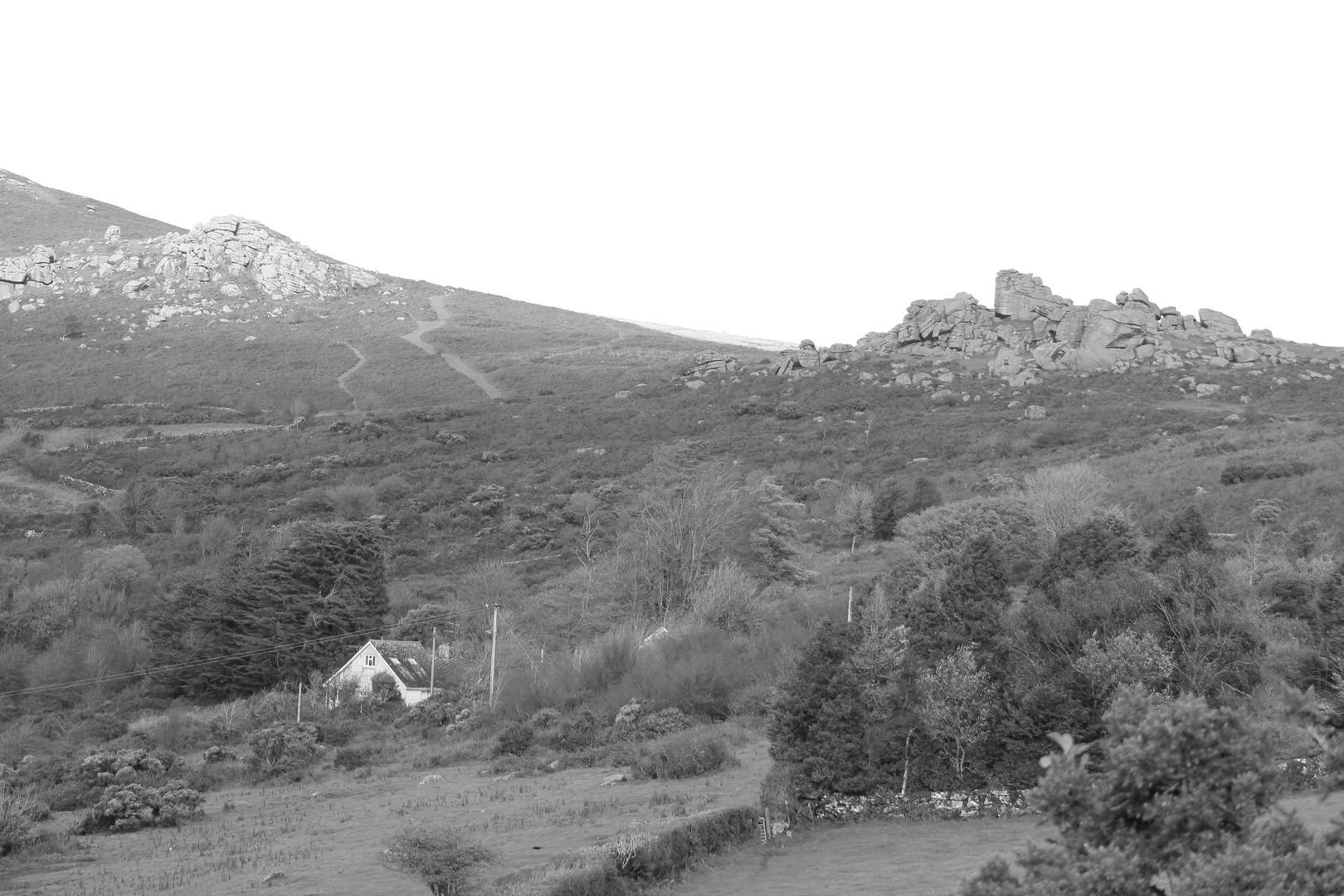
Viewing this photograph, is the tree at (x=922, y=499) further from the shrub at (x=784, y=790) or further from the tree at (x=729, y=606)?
the shrub at (x=784, y=790)

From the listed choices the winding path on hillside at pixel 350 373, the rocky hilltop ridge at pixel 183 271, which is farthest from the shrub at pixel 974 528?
the rocky hilltop ridge at pixel 183 271

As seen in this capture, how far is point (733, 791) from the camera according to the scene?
19.5 meters

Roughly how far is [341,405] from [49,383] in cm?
2093

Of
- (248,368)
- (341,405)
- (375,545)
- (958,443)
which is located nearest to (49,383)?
(248,368)

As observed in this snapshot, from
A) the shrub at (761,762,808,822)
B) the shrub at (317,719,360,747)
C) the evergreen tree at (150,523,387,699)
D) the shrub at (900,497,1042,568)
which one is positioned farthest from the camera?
the evergreen tree at (150,523,387,699)

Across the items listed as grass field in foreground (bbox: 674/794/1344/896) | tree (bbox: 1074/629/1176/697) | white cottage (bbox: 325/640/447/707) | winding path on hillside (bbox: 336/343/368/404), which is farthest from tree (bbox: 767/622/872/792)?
winding path on hillside (bbox: 336/343/368/404)

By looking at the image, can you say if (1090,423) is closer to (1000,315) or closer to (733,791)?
(1000,315)

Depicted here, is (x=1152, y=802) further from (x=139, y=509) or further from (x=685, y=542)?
(x=139, y=509)

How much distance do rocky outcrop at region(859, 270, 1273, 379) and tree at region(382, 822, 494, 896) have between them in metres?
70.5

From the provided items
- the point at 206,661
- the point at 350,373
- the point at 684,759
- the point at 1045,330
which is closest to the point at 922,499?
the point at 684,759

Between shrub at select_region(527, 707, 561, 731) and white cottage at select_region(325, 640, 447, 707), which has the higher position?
shrub at select_region(527, 707, 561, 731)

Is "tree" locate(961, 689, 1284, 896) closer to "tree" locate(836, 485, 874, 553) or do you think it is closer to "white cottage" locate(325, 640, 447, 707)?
"white cottage" locate(325, 640, 447, 707)

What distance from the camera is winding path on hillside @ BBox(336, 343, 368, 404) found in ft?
273

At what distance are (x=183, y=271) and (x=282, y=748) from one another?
331 feet
